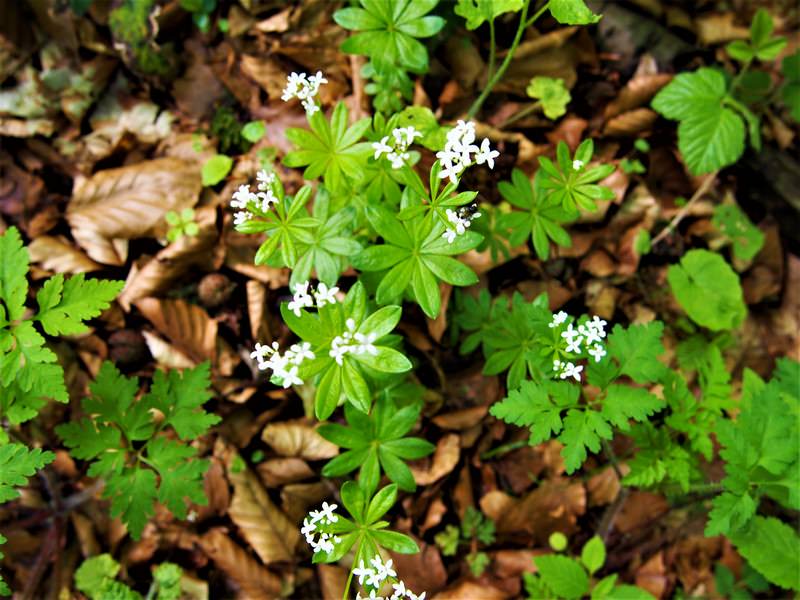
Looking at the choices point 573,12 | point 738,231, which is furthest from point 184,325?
point 738,231

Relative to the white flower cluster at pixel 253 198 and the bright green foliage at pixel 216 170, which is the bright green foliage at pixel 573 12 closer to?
the white flower cluster at pixel 253 198

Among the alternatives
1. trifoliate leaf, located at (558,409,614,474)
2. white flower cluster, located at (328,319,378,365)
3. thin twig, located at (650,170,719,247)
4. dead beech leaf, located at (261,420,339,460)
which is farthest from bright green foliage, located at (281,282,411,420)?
thin twig, located at (650,170,719,247)

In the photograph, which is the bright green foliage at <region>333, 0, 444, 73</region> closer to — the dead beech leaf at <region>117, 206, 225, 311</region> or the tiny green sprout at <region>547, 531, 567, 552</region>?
the dead beech leaf at <region>117, 206, 225, 311</region>

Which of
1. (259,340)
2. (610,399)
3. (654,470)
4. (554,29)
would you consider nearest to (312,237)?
(259,340)

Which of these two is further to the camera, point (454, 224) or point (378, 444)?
point (378, 444)

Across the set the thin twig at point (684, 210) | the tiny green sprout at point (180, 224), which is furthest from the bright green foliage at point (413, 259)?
the thin twig at point (684, 210)

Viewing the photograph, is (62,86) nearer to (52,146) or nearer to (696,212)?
(52,146)

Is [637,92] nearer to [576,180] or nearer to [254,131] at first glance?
[576,180]
